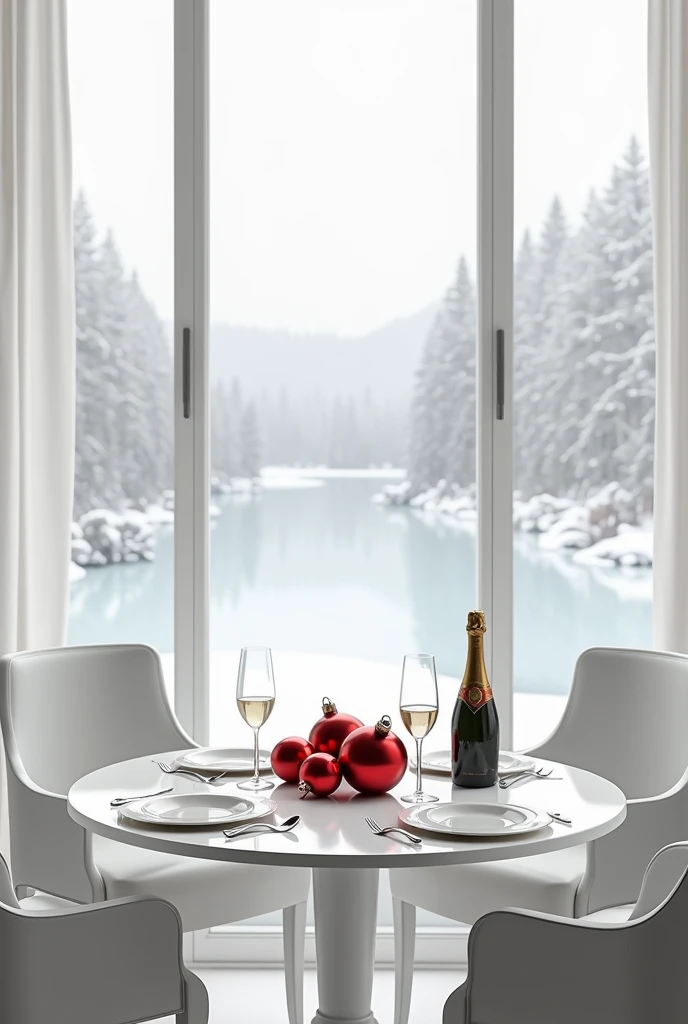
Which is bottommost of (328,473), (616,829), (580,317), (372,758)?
(616,829)

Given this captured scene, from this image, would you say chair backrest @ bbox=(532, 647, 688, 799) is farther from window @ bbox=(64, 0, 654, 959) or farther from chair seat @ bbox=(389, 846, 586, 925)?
window @ bbox=(64, 0, 654, 959)

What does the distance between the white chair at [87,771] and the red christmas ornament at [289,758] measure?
0.36 meters

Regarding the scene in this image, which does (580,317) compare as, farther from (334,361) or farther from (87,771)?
(87,771)

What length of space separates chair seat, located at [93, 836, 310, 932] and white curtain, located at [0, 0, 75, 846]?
0.75 m

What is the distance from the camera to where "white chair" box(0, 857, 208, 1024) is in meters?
1.35

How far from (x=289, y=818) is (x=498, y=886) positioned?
0.65 m

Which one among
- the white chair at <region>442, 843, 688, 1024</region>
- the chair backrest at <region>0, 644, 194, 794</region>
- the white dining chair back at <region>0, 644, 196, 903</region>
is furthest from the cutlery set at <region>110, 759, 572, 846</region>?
the chair backrest at <region>0, 644, 194, 794</region>

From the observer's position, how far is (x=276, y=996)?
8.93ft

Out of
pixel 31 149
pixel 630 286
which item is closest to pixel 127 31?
pixel 31 149

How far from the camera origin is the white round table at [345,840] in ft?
4.75

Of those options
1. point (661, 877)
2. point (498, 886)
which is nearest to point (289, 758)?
point (498, 886)

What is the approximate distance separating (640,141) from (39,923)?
2.54 meters

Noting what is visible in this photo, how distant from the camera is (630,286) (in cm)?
295

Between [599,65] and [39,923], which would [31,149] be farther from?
[39,923]
